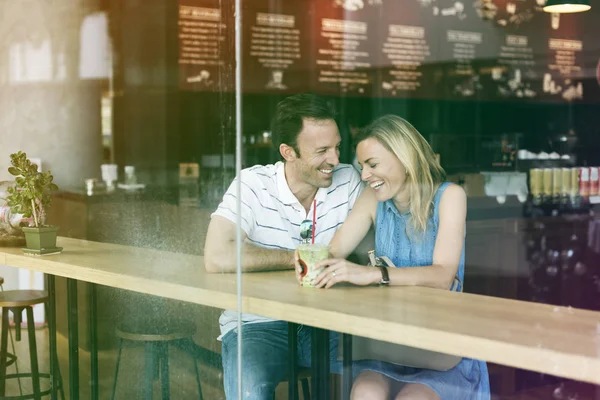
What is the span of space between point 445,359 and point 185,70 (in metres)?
2.37

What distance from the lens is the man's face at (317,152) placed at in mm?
2348

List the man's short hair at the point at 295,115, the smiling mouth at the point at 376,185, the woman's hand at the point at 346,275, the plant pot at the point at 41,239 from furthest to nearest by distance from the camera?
1. the plant pot at the point at 41,239
2. the man's short hair at the point at 295,115
3. the smiling mouth at the point at 376,185
4. the woman's hand at the point at 346,275

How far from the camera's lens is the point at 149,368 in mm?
3076

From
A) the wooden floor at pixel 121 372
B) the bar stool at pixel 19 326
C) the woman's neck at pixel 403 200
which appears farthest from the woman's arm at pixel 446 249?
the bar stool at pixel 19 326

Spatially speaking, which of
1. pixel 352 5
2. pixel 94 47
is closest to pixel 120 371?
pixel 352 5

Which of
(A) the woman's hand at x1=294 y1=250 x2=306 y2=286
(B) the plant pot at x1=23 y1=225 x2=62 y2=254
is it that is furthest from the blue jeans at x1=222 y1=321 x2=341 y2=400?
(B) the plant pot at x1=23 y1=225 x2=62 y2=254

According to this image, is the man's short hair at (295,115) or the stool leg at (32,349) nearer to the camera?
the man's short hair at (295,115)

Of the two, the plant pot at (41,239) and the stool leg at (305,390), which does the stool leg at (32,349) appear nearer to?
the plant pot at (41,239)

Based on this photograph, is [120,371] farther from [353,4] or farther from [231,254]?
[353,4]

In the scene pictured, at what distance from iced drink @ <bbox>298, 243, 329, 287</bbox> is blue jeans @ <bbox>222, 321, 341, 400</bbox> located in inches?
7.6

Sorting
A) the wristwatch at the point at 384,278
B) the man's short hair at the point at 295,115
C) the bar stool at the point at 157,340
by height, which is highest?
the man's short hair at the point at 295,115

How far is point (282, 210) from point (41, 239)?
3.63 ft

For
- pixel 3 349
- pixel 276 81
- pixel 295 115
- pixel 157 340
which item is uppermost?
pixel 276 81

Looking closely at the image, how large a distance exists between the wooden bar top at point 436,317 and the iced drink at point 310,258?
0.14 ft
